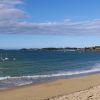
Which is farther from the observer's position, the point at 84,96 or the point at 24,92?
the point at 24,92

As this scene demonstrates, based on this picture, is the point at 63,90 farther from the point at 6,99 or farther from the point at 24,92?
the point at 6,99

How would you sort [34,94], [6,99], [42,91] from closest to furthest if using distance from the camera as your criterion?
[6,99], [34,94], [42,91]

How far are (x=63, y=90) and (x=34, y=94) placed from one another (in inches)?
120

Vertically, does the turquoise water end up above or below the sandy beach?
below

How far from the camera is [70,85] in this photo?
25859 millimetres

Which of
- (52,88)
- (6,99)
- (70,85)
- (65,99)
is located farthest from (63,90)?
(65,99)

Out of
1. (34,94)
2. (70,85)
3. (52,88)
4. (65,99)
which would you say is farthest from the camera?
(70,85)

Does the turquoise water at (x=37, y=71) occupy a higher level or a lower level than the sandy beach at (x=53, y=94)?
lower

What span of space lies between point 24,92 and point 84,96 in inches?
242

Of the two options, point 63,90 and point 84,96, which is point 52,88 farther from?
point 84,96

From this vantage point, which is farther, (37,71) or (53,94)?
(37,71)

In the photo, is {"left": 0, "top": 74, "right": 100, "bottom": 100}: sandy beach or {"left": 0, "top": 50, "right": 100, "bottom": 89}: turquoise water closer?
{"left": 0, "top": 74, "right": 100, "bottom": 100}: sandy beach

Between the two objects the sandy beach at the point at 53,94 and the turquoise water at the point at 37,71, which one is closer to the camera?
the sandy beach at the point at 53,94

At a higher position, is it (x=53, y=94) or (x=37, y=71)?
(x=53, y=94)
